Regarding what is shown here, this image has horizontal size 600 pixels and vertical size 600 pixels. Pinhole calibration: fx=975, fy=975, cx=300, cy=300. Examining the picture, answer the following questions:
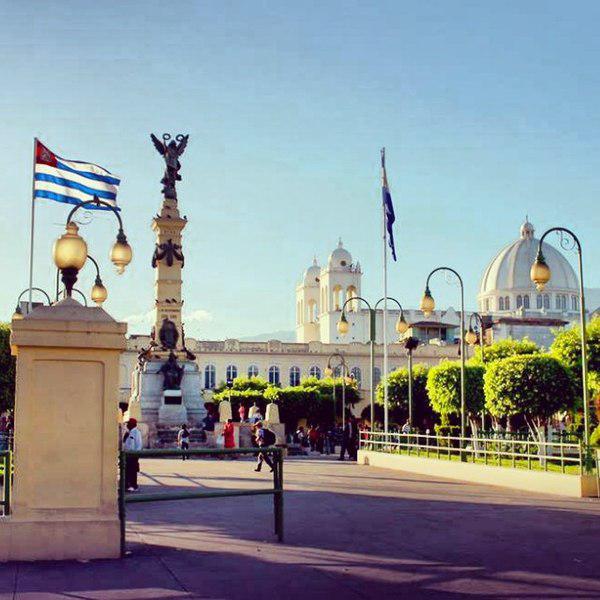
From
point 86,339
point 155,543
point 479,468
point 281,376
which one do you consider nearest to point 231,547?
point 155,543

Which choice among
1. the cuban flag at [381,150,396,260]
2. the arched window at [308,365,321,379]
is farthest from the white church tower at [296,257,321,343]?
the cuban flag at [381,150,396,260]

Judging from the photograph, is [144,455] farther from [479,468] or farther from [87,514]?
[479,468]

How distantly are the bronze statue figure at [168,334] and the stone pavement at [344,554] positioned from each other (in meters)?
38.7

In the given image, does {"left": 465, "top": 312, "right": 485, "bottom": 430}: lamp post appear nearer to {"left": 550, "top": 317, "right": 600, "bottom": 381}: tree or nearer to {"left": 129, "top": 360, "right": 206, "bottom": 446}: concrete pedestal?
{"left": 550, "top": 317, "right": 600, "bottom": 381}: tree

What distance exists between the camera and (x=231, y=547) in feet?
35.8

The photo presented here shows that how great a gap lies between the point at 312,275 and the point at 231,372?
4252 cm

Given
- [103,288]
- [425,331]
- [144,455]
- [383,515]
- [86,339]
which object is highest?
[425,331]

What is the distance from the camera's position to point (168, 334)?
56156 millimetres

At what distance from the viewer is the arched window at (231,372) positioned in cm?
10396

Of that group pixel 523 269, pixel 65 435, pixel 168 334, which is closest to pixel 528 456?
pixel 65 435

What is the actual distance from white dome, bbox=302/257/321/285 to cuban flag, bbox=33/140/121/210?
114751 millimetres

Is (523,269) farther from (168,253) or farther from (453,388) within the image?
(453,388)

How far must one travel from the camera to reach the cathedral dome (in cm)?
13300

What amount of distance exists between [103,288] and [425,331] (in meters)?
99.3
